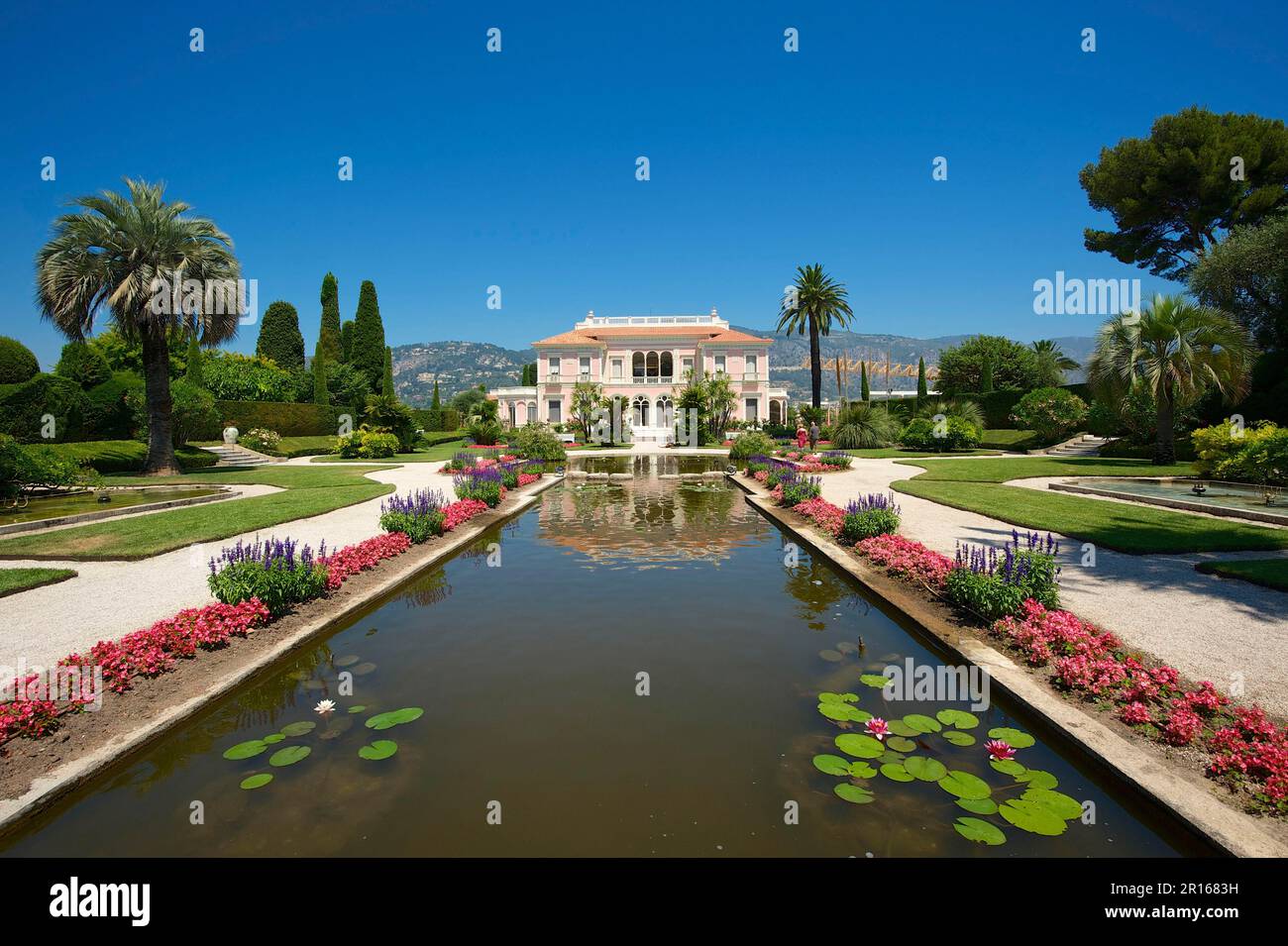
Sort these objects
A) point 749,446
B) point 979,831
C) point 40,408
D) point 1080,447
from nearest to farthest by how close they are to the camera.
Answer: point 979,831 < point 40,408 < point 749,446 < point 1080,447

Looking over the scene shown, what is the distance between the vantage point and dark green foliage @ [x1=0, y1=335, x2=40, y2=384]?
19062 mm

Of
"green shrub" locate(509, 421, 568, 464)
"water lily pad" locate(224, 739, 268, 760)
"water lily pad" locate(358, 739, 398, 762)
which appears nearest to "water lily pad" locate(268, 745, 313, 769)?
"water lily pad" locate(224, 739, 268, 760)

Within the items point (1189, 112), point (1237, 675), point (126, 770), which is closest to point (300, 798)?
point (126, 770)

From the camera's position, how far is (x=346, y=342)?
50906 millimetres

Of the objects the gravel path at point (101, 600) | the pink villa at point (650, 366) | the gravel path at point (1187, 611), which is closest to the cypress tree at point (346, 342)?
the pink villa at point (650, 366)

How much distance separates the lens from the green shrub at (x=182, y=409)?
22.3m

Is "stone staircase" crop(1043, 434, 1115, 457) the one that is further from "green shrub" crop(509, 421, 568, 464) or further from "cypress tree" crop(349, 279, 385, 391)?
"cypress tree" crop(349, 279, 385, 391)

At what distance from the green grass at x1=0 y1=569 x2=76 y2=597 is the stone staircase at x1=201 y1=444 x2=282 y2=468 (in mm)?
19878

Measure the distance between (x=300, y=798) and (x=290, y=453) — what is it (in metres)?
30.7

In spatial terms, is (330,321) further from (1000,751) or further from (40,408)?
(1000,751)

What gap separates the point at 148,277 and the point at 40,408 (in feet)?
18.6

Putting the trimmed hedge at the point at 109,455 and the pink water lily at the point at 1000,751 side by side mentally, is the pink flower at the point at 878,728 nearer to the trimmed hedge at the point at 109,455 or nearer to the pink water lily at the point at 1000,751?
the pink water lily at the point at 1000,751
